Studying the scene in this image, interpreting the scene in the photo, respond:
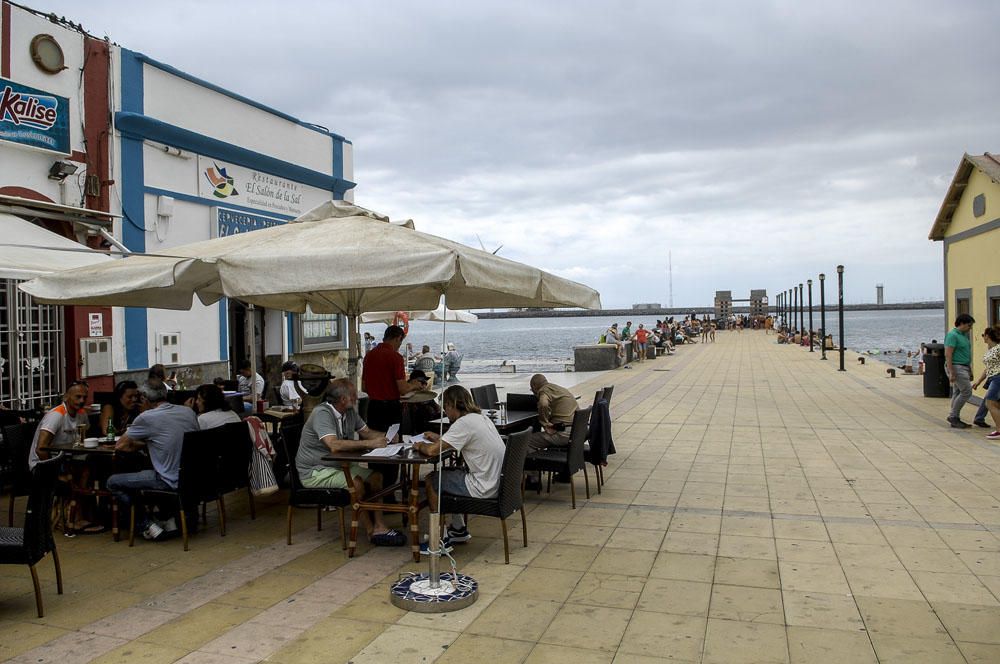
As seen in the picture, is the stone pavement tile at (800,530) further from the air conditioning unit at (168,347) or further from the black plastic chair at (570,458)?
the air conditioning unit at (168,347)

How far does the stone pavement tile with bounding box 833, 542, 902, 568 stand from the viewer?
5.03 m

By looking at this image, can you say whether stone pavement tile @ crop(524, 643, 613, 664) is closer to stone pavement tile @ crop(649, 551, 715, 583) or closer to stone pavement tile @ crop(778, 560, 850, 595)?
stone pavement tile @ crop(649, 551, 715, 583)

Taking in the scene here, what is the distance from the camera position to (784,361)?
27.7 m

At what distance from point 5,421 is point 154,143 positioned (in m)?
5.10

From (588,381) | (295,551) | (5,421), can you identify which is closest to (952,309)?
(588,381)

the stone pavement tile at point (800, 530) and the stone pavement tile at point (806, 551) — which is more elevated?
the stone pavement tile at point (800, 530)

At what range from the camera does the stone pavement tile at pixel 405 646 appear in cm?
365

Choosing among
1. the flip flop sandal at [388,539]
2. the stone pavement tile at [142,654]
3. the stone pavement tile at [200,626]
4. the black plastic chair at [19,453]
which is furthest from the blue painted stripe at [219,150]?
the stone pavement tile at [142,654]

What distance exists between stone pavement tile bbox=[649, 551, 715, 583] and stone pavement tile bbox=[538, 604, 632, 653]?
71 centimetres

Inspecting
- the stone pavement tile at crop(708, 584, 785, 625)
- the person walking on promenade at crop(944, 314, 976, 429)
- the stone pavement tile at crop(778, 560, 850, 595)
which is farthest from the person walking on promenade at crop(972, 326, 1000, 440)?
the stone pavement tile at crop(708, 584, 785, 625)

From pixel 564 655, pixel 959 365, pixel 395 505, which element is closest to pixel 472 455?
pixel 395 505

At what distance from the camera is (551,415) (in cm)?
740

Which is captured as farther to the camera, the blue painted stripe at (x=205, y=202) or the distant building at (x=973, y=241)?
the distant building at (x=973, y=241)

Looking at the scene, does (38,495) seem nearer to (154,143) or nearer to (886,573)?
(886,573)
